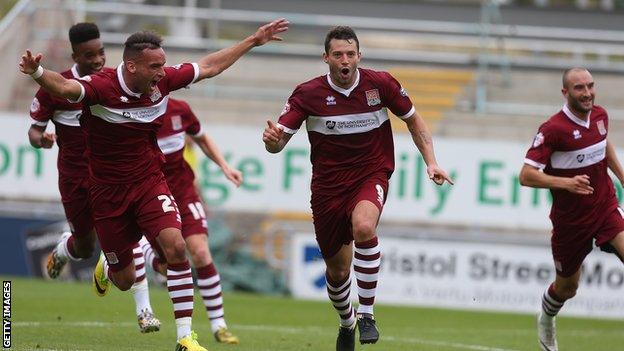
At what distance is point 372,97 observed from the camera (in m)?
10.9

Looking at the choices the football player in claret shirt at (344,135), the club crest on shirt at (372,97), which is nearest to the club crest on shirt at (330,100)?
the football player in claret shirt at (344,135)

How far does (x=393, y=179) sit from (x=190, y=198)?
8.17 meters

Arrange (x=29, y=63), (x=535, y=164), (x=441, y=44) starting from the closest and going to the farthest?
(x=29, y=63) < (x=535, y=164) < (x=441, y=44)

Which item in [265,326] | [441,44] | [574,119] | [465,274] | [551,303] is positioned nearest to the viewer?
[574,119]

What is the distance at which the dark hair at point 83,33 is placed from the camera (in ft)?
39.5

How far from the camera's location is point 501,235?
2012cm

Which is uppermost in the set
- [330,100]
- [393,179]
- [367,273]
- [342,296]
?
[330,100]

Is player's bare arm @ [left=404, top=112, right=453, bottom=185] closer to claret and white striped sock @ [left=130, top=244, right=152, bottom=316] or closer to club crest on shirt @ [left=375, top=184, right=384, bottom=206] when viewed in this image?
club crest on shirt @ [left=375, top=184, right=384, bottom=206]

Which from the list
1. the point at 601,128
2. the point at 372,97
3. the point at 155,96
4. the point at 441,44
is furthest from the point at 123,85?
the point at 441,44

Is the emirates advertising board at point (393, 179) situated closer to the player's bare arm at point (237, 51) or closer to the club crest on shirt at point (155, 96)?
the player's bare arm at point (237, 51)

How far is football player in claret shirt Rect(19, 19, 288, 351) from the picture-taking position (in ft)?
33.7

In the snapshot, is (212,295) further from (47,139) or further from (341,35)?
(341,35)

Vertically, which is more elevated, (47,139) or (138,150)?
(138,150)

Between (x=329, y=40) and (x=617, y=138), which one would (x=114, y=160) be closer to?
(x=329, y=40)
